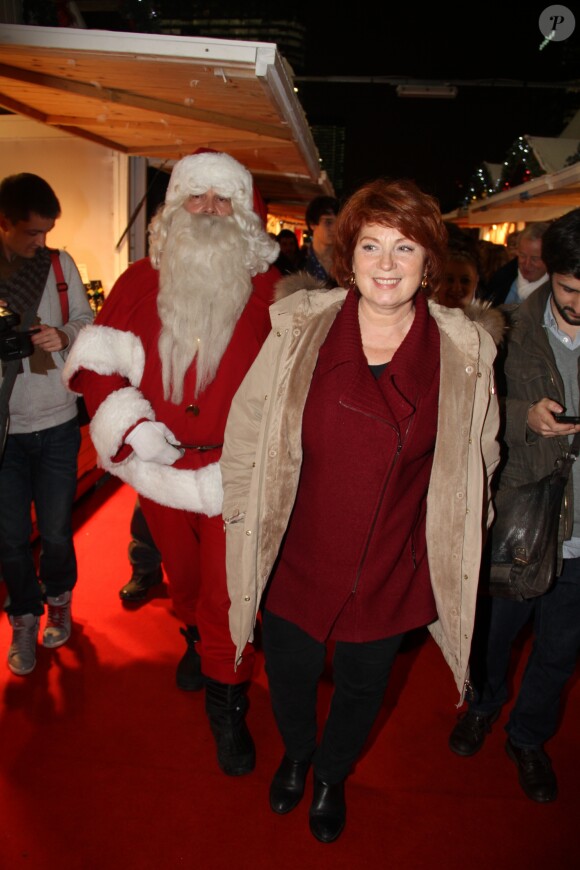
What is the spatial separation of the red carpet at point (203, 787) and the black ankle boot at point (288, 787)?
4 cm

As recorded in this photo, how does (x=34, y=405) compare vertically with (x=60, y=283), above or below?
below

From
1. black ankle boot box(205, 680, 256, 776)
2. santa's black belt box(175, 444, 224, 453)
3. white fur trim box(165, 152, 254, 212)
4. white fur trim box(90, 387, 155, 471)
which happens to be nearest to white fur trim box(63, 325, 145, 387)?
white fur trim box(90, 387, 155, 471)

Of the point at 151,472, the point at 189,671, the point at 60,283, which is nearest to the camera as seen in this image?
the point at 151,472

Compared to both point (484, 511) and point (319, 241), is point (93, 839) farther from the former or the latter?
point (319, 241)

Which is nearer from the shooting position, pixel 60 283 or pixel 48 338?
pixel 48 338

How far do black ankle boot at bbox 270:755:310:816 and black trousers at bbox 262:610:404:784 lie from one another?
0.10 meters

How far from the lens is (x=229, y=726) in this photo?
220cm

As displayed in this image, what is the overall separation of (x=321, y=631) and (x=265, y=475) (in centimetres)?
50

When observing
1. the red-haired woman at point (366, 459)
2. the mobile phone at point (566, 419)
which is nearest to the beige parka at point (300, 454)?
the red-haired woman at point (366, 459)

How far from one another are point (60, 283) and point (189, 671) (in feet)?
5.91

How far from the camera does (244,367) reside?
7.20 ft

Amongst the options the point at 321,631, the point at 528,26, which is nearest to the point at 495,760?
the point at 321,631

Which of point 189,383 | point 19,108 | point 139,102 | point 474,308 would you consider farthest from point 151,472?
point 19,108

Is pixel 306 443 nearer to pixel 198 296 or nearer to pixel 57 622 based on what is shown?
pixel 198 296
